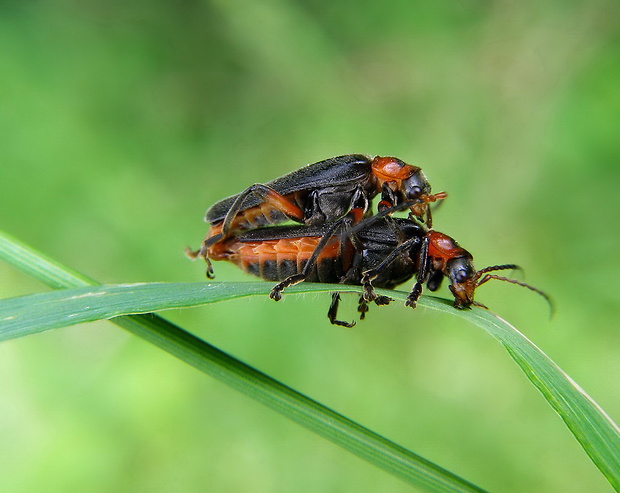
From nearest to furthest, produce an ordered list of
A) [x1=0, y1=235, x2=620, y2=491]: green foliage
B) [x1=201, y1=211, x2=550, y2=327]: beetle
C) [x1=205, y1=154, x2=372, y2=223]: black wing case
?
[x1=0, y1=235, x2=620, y2=491]: green foliage, [x1=201, y1=211, x2=550, y2=327]: beetle, [x1=205, y1=154, x2=372, y2=223]: black wing case

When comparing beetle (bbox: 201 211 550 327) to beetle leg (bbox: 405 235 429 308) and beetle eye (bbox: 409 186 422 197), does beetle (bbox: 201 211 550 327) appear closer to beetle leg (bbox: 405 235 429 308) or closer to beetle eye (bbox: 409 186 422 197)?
beetle leg (bbox: 405 235 429 308)

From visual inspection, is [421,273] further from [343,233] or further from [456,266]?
[343,233]

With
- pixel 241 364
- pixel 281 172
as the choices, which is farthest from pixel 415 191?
pixel 281 172

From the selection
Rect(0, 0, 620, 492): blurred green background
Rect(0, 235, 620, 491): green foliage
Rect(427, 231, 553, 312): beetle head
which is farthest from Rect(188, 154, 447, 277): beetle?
Rect(0, 0, 620, 492): blurred green background

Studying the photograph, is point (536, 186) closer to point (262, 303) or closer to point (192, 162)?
point (262, 303)

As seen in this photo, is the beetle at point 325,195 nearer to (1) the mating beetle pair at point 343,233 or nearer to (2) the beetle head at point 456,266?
(1) the mating beetle pair at point 343,233

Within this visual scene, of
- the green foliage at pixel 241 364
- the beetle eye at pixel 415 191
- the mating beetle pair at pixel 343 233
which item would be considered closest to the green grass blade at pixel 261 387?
the green foliage at pixel 241 364
